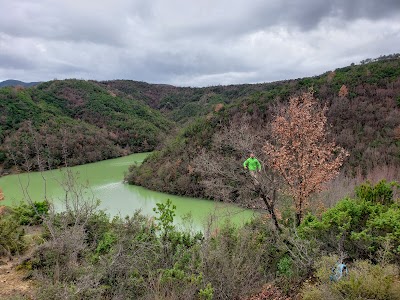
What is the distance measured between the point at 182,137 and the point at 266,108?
9.14 metres

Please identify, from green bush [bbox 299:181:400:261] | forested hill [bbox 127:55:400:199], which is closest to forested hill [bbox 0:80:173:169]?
forested hill [bbox 127:55:400:199]

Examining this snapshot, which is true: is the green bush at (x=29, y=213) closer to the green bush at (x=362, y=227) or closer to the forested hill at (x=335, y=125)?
the green bush at (x=362, y=227)

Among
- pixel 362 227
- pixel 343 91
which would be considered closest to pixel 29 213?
pixel 362 227

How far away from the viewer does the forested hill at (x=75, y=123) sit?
43.4 metres

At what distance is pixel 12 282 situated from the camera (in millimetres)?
6422

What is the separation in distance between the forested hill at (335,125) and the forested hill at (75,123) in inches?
528

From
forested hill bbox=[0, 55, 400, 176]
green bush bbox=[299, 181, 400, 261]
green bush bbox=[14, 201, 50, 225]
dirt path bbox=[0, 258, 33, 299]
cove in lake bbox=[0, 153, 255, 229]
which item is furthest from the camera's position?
forested hill bbox=[0, 55, 400, 176]

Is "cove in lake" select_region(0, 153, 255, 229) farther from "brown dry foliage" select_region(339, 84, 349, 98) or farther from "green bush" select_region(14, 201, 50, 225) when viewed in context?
"brown dry foliage" select_region(339, 84, 349, 98)

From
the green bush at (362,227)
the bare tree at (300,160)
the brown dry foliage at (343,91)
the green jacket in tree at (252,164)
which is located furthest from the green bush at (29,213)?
the brown dry foliage at (343,91)

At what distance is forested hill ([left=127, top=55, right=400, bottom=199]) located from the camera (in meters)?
23.7

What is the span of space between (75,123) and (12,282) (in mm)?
52934

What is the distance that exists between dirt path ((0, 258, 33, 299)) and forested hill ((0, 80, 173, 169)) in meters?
32.0

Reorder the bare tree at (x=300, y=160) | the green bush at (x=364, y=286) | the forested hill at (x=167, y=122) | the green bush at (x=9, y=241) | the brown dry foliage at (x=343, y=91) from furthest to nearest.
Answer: the brown dry foliage at (x=343, y=91), the forested hill at (x=167, y=122), the bare tree at (x=300, y=160), the green bush at (x=9, y=241), the green bush at (x=364, y=286)

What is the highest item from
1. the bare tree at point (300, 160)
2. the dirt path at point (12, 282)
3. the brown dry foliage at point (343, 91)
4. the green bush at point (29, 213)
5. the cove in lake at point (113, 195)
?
the brown dry foliage at point (343, 91)
